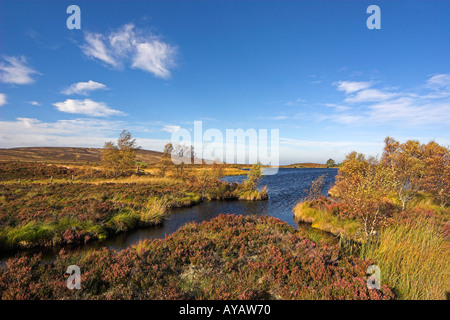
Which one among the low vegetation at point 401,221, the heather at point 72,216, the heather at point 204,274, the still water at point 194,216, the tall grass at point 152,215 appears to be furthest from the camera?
the tall grass at point 152,215

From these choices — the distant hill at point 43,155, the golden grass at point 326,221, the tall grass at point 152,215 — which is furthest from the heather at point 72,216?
the distant hill at point 43,155

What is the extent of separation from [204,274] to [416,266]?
6.51 meters

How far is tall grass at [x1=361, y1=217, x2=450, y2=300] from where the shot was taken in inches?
204

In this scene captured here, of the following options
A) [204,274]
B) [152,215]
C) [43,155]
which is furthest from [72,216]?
[43,155]

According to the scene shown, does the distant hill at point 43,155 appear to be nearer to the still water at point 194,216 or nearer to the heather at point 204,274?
the still water at point 194,216

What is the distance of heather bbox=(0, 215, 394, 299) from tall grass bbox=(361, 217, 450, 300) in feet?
2.89

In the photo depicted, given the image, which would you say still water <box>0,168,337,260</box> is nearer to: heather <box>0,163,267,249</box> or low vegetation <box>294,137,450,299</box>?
heather <box>0,163,267,249</box>

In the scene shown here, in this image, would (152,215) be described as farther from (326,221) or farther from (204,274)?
(326,221)

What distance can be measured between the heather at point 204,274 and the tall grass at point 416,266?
34.7 inches

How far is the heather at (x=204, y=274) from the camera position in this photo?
4.73m

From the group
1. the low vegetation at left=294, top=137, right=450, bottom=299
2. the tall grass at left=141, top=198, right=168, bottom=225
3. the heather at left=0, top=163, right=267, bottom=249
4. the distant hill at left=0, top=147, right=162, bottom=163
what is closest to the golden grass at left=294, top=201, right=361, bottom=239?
the low vegetation at left=294, top=137, right=450, bottom=299

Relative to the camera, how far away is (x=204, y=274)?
5785mm

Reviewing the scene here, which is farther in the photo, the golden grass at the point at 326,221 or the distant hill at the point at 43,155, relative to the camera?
the distant hill at the point at 43,155
